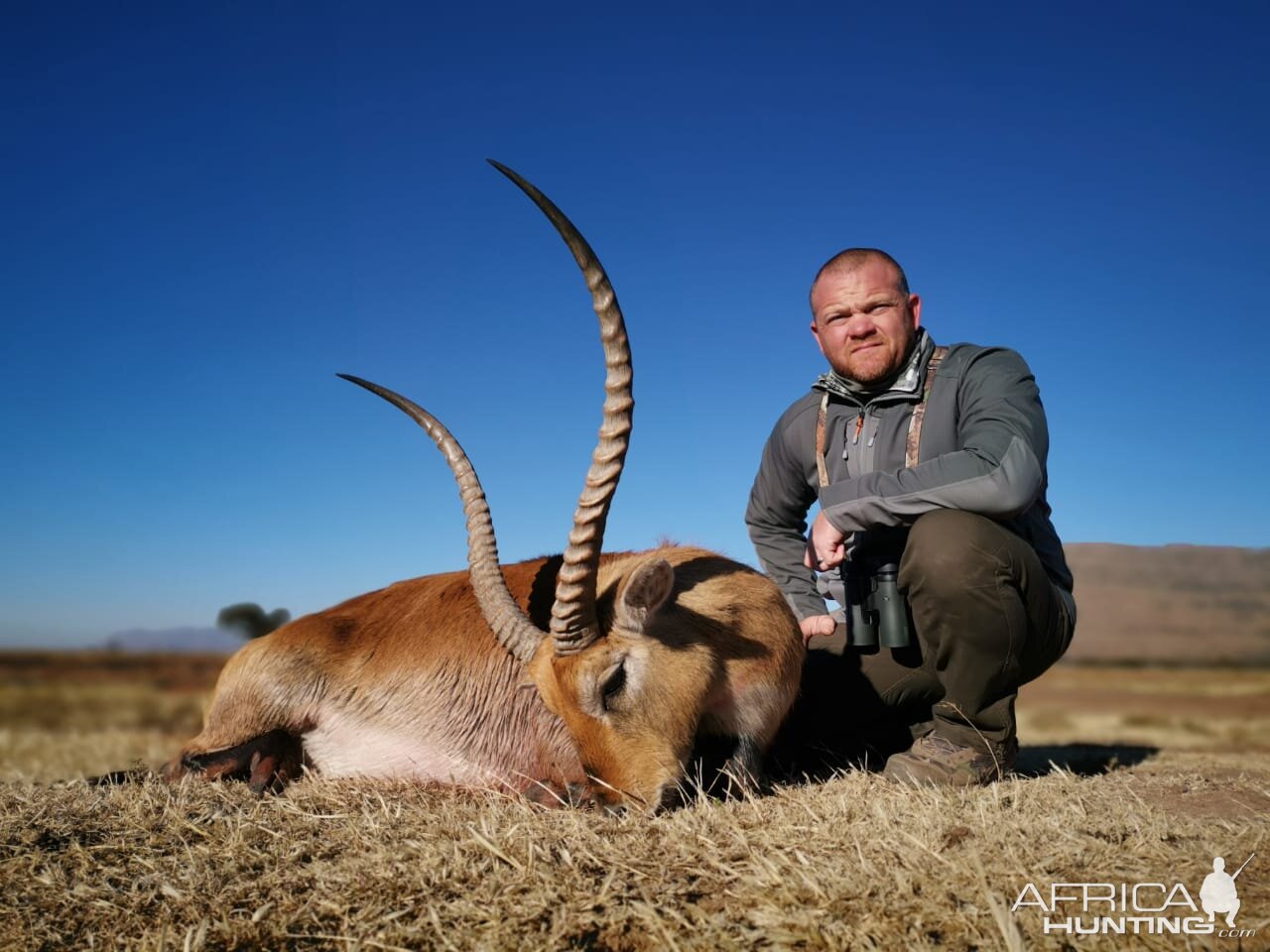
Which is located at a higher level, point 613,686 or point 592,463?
point 592,463

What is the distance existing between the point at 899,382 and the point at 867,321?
16.4 inches

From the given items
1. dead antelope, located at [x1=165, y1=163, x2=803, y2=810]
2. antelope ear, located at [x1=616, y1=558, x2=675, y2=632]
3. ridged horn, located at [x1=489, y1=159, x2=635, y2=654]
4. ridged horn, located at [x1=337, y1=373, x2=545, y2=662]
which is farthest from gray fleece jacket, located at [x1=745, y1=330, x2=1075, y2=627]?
ridged horn, located at [x1=337, y1=373, x2=545, y2=662]

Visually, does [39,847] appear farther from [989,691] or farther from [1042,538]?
[1042,538]

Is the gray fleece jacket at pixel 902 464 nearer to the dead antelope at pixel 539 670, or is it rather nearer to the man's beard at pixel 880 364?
the man's beard at pixel 880 364

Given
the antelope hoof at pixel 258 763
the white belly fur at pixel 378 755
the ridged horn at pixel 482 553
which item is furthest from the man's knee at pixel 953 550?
the antelope hoof at pixel 258 763

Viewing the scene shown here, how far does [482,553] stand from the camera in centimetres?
472

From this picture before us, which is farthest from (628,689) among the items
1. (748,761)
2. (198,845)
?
(198,845)

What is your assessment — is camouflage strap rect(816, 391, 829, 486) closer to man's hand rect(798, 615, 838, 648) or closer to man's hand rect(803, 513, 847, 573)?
man's hand rect(803, 513, 847, 573)

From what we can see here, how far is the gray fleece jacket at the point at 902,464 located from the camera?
445 centimetres

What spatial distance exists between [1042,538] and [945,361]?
46.7 inches

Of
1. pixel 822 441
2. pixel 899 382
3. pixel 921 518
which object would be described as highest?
pixel 899 382

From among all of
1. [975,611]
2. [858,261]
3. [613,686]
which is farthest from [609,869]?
[858,261]

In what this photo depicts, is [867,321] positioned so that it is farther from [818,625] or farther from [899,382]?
[818,625]

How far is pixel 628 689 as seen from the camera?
13.1 ft
